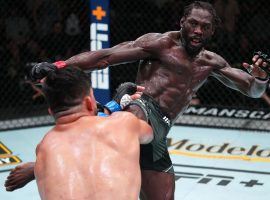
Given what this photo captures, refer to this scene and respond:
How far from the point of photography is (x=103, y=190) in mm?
1784

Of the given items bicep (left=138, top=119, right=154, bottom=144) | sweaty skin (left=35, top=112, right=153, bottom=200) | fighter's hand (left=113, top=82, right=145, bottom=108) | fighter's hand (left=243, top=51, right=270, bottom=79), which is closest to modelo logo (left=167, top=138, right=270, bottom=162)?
fighter's hand (left=243, top=51, right=270, bottom=79)

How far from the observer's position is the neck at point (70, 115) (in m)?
1.87

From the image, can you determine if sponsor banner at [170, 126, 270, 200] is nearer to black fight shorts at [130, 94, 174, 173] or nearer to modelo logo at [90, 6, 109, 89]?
modelo logo at [90, 6, 109, 89]

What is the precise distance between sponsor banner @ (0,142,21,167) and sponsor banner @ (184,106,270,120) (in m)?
1.94

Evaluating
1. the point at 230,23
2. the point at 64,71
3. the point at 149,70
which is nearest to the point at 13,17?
the point at 230,23

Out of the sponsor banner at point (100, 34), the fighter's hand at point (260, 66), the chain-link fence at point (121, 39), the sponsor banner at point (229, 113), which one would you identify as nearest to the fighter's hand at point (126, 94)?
the fighter's hand at point (260, 66)

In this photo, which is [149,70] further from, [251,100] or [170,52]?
[251,100]

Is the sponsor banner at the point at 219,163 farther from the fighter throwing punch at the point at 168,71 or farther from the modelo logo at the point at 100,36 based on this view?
the fighter throwing punch at the point at 168,71

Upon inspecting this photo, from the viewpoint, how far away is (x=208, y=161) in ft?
15.2

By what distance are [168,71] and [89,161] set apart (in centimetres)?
115

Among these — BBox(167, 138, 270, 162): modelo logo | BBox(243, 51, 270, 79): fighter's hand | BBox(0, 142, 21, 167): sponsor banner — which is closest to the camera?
BBox(243, 51, 270, 79): fighter's hand

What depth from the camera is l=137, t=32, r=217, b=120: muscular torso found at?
2.84 metres

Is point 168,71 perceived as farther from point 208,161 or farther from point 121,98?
point 208,161

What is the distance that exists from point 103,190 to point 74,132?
0.69ft
